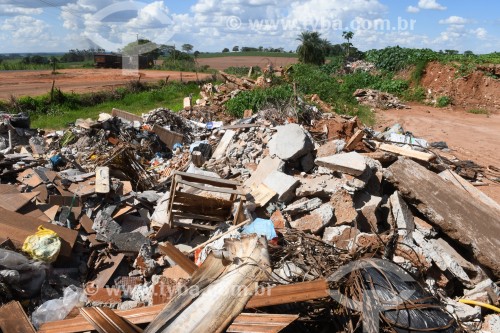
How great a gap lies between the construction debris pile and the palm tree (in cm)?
2270

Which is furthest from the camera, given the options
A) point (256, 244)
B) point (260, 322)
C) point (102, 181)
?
point (102, 181)

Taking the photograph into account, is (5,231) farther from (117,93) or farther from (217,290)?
(117,93)

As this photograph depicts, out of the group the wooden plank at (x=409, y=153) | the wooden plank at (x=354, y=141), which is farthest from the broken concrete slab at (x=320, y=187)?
the wooden plank at (x=409, y=153)

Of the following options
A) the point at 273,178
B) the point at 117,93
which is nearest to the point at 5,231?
the point at 273,178

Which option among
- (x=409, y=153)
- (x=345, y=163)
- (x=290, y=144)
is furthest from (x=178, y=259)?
(x=409, y=153)

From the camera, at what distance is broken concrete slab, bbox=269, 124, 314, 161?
6.25 meters

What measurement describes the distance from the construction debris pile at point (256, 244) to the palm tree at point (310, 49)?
894 inches

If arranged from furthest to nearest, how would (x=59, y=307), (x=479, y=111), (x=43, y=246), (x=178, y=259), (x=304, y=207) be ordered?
Answer: (x=479, y=111) < (x=304, y=207) < (x=43, y=246) < (x=178, y=259) < (x=59, y=307)

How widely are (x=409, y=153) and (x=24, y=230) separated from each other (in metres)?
5.72

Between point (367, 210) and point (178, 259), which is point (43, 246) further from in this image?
point (367, 210)

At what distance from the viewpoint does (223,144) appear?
808cm

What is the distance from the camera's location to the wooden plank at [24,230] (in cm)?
436

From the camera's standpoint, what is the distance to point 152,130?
380 inches

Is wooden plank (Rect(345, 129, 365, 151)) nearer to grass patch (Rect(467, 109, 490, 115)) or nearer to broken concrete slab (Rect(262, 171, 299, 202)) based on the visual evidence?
broken concrete slab (Rect(262, 171, 299, 202))
